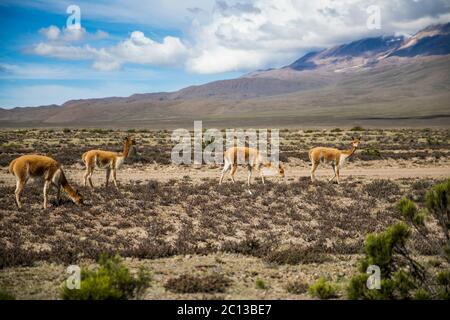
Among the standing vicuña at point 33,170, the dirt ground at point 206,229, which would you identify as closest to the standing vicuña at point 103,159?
the dirt ground at point 206,229

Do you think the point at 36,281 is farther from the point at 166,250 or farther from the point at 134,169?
the point at 134,169

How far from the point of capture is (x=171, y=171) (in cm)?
2027

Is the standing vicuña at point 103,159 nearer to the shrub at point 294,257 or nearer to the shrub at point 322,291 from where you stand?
the shrub at point 294,257

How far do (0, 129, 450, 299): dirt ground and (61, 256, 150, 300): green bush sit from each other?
68 centimetres

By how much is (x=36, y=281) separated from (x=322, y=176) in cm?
1363

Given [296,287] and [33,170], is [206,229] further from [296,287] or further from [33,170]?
[33,170]

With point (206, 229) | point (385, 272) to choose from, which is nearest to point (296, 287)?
point (385, 272)

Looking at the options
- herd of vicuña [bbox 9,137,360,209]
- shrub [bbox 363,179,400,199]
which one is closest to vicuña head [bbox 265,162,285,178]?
herd of vicuña [bbox 9,137,360,209]

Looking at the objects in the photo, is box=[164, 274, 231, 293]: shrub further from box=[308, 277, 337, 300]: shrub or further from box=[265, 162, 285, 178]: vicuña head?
box=[265, 162, 285, 178]: vicuña head

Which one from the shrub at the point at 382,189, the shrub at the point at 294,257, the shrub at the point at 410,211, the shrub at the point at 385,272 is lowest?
the shrub at the point at 294,257

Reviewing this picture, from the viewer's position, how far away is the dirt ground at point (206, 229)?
7.16 m

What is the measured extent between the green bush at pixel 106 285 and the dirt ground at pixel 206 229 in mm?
680

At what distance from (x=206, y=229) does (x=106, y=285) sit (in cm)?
532
